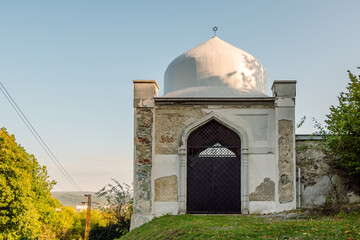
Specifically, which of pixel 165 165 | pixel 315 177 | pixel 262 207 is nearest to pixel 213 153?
pixel 165 165

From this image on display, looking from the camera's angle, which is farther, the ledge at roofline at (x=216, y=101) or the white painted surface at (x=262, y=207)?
the ledge at roofline at (x=216, y=101)

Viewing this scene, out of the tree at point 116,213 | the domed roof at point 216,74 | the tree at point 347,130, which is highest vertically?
the domed roof at point 216,74

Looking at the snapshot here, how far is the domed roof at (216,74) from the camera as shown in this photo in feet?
45.9

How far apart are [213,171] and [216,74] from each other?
3.66 meters

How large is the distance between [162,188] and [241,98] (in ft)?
13.0

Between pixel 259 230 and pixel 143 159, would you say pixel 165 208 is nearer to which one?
pixel 143 159

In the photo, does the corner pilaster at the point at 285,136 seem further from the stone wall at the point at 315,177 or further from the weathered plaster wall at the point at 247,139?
the stone wall at the point at 315,177

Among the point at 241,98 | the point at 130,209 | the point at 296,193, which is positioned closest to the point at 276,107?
the point at 241,98

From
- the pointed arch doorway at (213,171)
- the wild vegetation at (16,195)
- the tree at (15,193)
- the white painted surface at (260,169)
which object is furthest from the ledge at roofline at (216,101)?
the tree at (15,193)

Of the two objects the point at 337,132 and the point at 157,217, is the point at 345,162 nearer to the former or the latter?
the point at 337,132

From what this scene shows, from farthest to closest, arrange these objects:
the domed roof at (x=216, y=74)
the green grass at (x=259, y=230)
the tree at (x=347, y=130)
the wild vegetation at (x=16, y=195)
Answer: the wild vegetation at (x=16, y=195) → the domed roof at (x=216, y=74) → the tree at (x=347, y=130) → the green grass at (x=259, y=230)

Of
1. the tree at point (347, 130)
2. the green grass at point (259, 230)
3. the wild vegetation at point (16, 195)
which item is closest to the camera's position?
the green grass at point (259, 230)

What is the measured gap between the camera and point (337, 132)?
40.3 ft

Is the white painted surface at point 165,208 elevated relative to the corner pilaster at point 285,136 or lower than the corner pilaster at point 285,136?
lower
